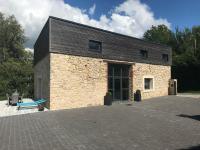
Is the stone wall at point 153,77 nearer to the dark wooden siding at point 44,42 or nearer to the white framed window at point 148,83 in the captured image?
the white framed window at point 148,83

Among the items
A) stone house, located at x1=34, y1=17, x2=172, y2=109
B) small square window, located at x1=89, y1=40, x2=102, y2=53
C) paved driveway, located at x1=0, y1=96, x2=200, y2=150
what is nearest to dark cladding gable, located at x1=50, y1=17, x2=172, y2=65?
stone house, located at x1=34, y1=17, x2=172, y2=109

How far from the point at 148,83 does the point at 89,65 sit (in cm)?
860

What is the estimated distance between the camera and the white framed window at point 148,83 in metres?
21.6

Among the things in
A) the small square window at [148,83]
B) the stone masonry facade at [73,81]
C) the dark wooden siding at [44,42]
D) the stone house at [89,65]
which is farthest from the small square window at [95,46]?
the small square window at [148,83]

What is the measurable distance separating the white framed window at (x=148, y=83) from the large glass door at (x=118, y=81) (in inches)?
105

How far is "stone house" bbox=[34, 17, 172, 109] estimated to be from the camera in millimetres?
14552

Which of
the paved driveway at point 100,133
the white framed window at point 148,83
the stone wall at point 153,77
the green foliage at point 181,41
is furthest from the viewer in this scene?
the green foliage at point 181,41

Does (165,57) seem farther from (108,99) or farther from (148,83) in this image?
(108,99)

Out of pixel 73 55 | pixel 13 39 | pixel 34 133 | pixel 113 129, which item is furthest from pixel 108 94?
pixel 13 39

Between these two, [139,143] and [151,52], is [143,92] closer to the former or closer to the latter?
[151,52]

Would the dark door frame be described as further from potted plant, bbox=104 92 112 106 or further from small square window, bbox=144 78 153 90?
small square window, bbox=144 78 153 90

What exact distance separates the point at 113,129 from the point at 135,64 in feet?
40.3

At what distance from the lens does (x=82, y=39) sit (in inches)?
636

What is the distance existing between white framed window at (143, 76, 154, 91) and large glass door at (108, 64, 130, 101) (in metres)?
2.67
